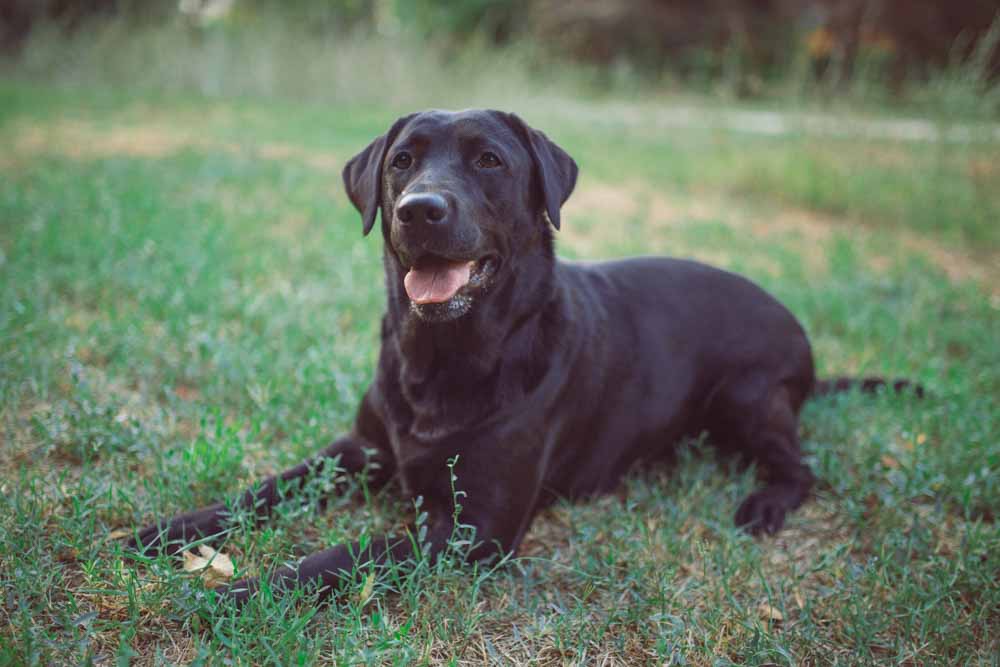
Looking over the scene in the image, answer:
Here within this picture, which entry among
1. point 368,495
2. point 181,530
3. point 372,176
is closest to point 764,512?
point 368,495

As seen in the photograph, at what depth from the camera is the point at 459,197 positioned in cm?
220

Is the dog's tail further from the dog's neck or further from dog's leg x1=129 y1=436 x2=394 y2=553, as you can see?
dog's leg x1=129 y1=436 x2=394 y2=553

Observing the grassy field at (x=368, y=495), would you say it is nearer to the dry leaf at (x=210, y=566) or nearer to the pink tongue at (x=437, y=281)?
the dry leaf at (x=210, y=566)

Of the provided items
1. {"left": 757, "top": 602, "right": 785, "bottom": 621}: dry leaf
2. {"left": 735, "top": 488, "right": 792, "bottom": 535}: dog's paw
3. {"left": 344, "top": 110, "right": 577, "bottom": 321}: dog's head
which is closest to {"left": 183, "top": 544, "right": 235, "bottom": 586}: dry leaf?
{"left": 344, "top": 110, "right": 577, "bottom": 321}: dog's head

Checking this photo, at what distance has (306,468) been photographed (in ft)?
8.02

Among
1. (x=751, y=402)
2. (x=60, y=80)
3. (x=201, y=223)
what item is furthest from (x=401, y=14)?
(x=751, y=402)

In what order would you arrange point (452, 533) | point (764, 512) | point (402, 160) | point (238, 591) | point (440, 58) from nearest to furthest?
point (238, 591), point (452, 533), point (402, 160), point (764, 512), point (440, 58)

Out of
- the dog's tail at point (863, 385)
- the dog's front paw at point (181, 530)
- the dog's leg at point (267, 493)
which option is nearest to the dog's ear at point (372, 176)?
the dog's leg at point (267, 493)

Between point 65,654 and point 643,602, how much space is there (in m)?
1.42

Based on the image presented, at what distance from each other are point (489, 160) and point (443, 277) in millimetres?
444

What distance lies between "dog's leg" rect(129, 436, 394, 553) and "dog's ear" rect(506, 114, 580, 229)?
3.32ft

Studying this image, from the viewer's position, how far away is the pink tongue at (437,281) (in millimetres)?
2225

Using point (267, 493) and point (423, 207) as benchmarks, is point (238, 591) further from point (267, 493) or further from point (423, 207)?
point (423, 207)

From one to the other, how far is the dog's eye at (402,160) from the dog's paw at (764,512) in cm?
170
